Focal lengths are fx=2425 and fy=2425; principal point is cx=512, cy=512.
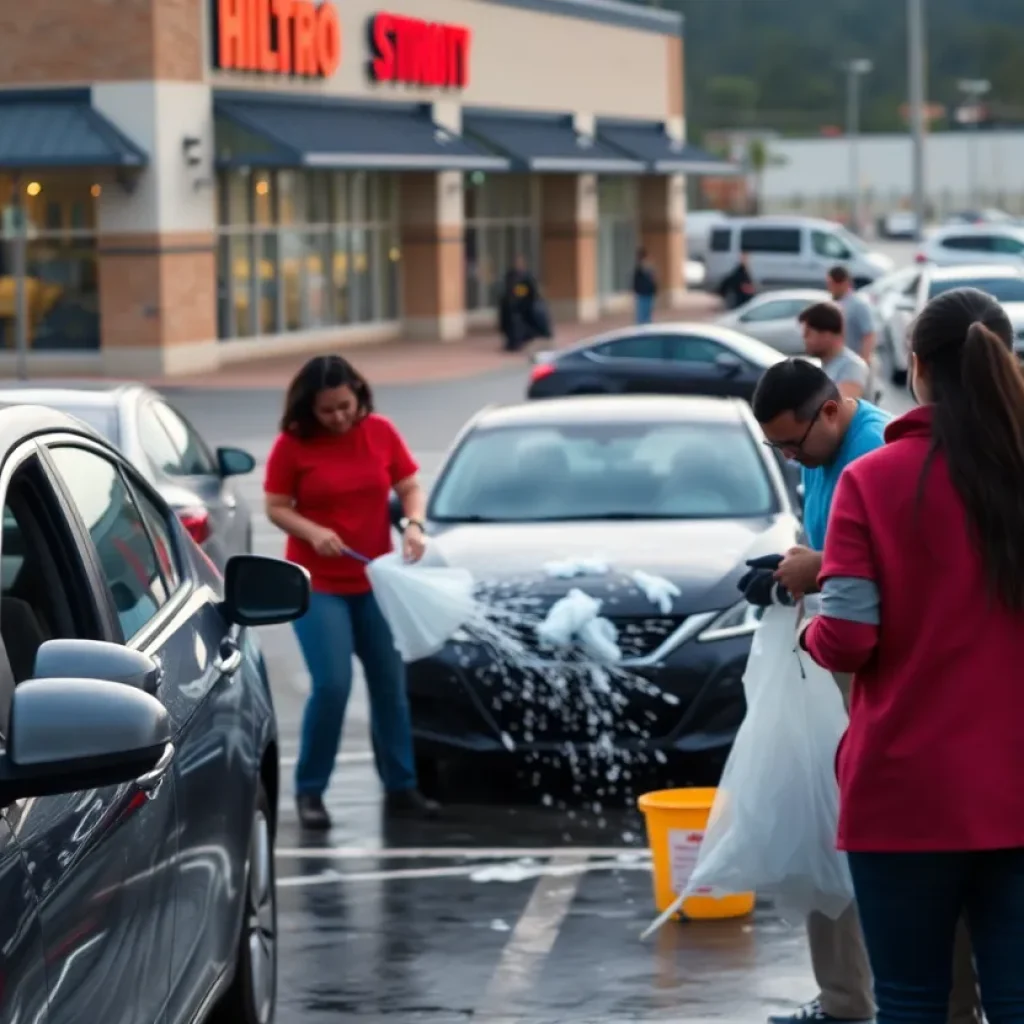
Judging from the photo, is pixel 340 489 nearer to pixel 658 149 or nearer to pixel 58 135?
pixel 58 135

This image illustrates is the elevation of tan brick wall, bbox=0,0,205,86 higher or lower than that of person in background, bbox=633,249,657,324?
higher

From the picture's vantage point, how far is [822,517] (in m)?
5.75

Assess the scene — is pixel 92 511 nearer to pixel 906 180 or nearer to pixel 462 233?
pixel 462 233

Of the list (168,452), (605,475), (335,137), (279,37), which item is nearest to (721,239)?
(335,137)

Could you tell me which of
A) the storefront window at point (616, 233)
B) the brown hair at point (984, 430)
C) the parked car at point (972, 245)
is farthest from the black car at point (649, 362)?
the storefront window at point (616, 233)

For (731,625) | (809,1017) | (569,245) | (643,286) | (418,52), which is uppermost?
(418,52)

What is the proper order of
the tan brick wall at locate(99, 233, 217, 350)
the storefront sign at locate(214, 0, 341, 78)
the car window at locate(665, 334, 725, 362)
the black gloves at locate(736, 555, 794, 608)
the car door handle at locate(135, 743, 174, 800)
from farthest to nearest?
the storefront sign at locate(214, 0, 341, 78) < the tan brick wall at locate(99, 233, 217, 350) < the car window at locate(665, 334, 725, 362) < the black gloves at locate(736, 555, 794, 608) < the car door handle at locate(135, 743, 174, 800)

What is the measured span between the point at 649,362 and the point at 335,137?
1267cm

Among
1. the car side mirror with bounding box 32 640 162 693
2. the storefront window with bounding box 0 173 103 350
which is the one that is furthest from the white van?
the car side mirror with bounding box 32 640 162 693

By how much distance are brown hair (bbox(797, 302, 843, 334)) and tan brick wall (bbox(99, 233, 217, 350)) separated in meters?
23.3

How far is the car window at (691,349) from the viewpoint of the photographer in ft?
85.9

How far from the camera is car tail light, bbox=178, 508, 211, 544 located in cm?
1086

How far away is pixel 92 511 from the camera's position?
186 inches

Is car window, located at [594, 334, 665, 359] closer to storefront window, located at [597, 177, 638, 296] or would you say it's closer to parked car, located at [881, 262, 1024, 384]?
parked car, located at [881, 262, 1024, 384]
